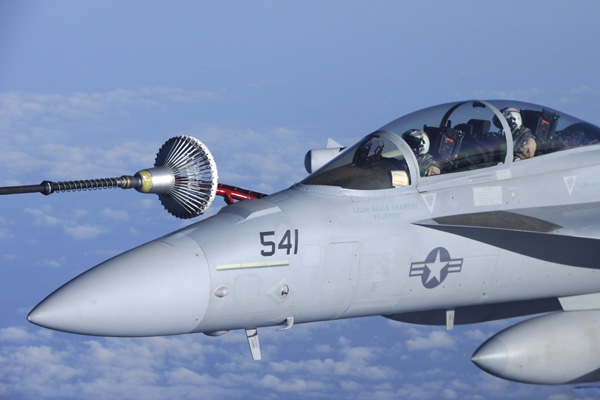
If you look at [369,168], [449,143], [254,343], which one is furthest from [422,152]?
[254,343]

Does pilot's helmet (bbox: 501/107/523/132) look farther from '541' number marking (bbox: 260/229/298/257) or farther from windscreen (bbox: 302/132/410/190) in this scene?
'541' number marking (bbox: 260/229/298/257)

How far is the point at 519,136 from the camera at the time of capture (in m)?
11.9

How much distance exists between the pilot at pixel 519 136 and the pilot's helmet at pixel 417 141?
1.16 m

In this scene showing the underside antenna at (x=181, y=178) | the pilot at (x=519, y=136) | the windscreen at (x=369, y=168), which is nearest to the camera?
the windscreen at (x=369, y=168)

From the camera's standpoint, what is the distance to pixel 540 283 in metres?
12.0

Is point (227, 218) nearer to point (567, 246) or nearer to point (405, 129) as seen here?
point (405, 129)

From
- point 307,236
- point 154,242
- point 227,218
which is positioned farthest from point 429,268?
point 154,242

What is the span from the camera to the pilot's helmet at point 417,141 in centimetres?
1144

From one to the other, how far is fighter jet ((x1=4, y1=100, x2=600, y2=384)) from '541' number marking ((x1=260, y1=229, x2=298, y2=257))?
2cm

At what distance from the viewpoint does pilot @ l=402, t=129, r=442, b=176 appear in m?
11.4

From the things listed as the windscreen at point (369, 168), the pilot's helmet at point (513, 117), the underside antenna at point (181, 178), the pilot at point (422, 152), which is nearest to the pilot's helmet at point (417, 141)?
the pilot at point (422, 152)

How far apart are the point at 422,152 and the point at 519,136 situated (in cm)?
139

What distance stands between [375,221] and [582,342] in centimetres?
290

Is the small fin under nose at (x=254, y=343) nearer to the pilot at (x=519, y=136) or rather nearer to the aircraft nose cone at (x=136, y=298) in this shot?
the aircraft nose cone at (x=136, y=298)
